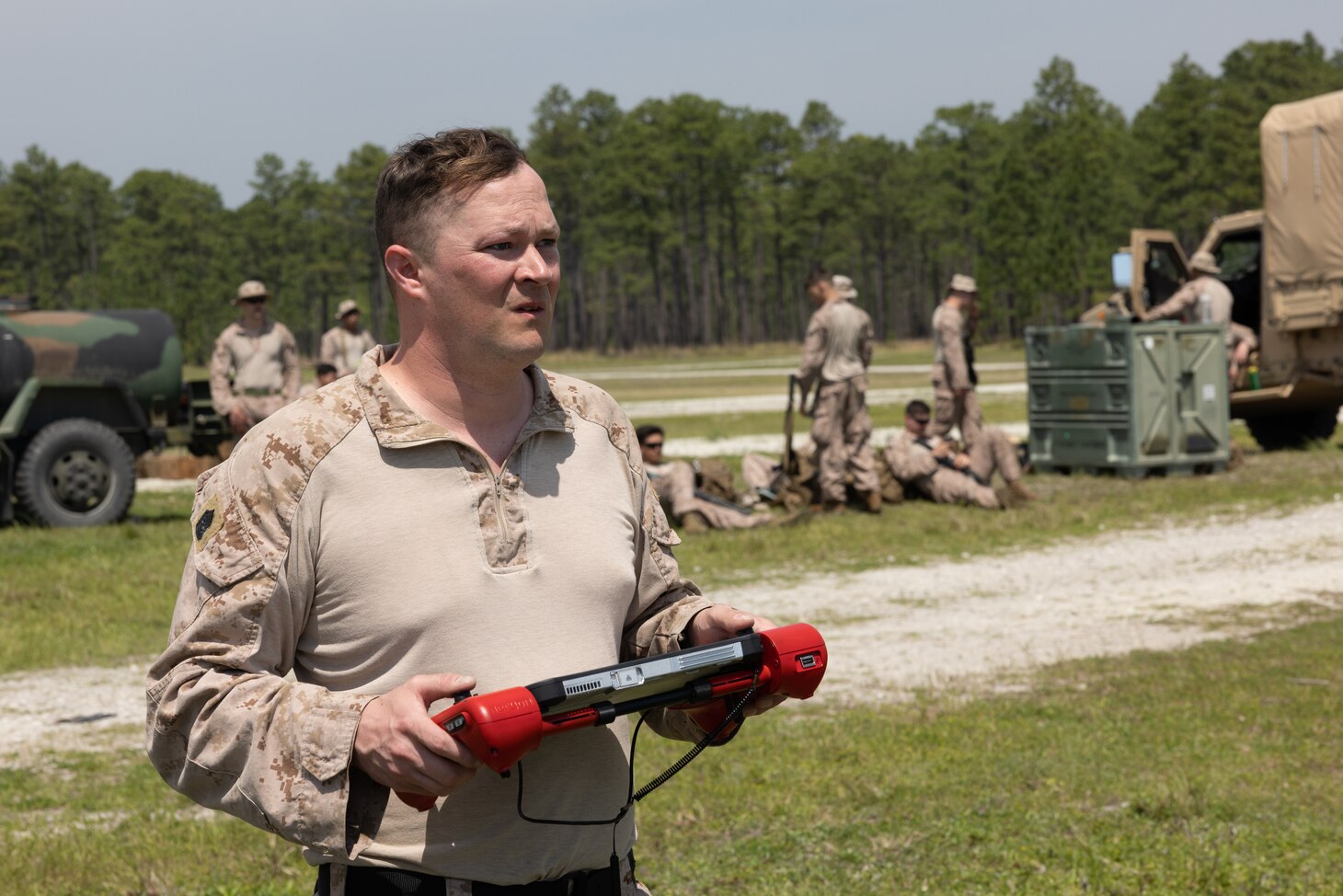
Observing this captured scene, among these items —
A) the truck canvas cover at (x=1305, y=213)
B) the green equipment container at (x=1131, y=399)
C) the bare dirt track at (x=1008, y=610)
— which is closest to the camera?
the bare dirt track at (x=1008, y=610)

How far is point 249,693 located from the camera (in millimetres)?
2139

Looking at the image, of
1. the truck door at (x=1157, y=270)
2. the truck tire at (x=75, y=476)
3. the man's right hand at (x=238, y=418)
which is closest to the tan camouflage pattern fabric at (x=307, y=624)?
the truck tire at (x=75, y=476)

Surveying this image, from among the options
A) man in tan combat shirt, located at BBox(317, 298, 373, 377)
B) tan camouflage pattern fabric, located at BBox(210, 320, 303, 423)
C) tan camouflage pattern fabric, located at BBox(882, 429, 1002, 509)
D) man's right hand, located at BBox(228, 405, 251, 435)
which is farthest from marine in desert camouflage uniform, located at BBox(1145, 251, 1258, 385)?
man's right hand, located at BBox(228, 405, 251, 435)

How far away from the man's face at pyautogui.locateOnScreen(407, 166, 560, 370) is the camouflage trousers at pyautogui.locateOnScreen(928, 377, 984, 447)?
42.1 ft

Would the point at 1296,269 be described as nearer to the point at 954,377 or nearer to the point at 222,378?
the point at 954,377

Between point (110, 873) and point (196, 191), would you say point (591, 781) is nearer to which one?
point (110, 873)

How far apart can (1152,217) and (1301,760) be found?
263 feet

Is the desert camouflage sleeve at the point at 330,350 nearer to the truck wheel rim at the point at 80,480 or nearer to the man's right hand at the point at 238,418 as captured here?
the man's right hand at the point at 238,418

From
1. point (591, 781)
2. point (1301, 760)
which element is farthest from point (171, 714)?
Result: point (1301, 760)

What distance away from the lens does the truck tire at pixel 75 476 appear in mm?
13484

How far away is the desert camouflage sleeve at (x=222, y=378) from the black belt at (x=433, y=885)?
13.1 m

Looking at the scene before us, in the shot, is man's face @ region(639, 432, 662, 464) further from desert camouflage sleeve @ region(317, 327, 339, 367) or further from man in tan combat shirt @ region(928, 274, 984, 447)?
desert camouflage sleeve @ region(317, 327, 339, 367)

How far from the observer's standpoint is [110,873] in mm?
5051

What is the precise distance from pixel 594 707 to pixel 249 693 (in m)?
0.46
